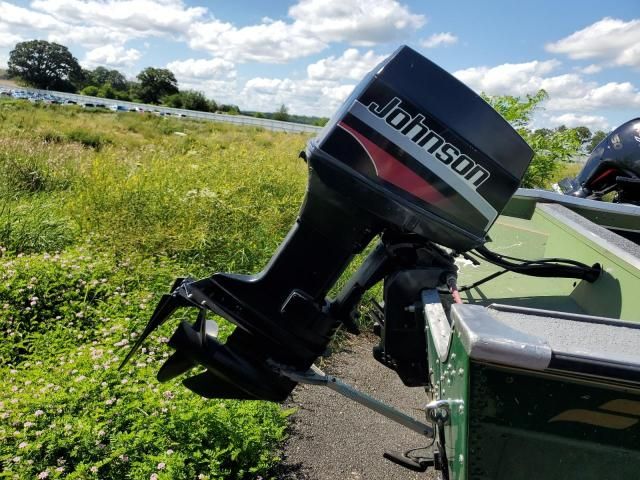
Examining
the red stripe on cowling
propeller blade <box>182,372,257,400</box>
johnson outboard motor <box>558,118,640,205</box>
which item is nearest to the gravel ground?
propeller blade <box>182,372,257,400</box>

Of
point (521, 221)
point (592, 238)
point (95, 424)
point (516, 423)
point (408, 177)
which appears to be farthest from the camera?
point (521, 221)

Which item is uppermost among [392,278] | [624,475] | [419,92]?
[419,92]

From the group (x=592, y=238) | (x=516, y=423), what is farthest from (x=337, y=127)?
(x=592, y=238)

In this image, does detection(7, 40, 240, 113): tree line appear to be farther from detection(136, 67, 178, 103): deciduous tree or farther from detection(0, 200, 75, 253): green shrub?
detection(0, 200, 75, 253): green shrub

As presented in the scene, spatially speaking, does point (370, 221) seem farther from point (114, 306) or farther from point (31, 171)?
point (31, 171)

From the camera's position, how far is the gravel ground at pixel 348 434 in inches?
94.0

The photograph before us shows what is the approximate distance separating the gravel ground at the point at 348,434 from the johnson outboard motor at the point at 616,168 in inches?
84.0

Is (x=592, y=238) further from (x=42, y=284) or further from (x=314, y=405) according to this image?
(x=42, y=284)

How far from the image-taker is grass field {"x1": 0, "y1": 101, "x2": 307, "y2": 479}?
2.01m

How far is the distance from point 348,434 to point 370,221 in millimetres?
1547

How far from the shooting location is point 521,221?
144 inches

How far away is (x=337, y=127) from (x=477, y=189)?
1.54ft

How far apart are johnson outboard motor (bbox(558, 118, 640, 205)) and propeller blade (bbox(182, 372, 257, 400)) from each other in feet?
10.6

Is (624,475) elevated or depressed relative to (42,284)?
elevated
